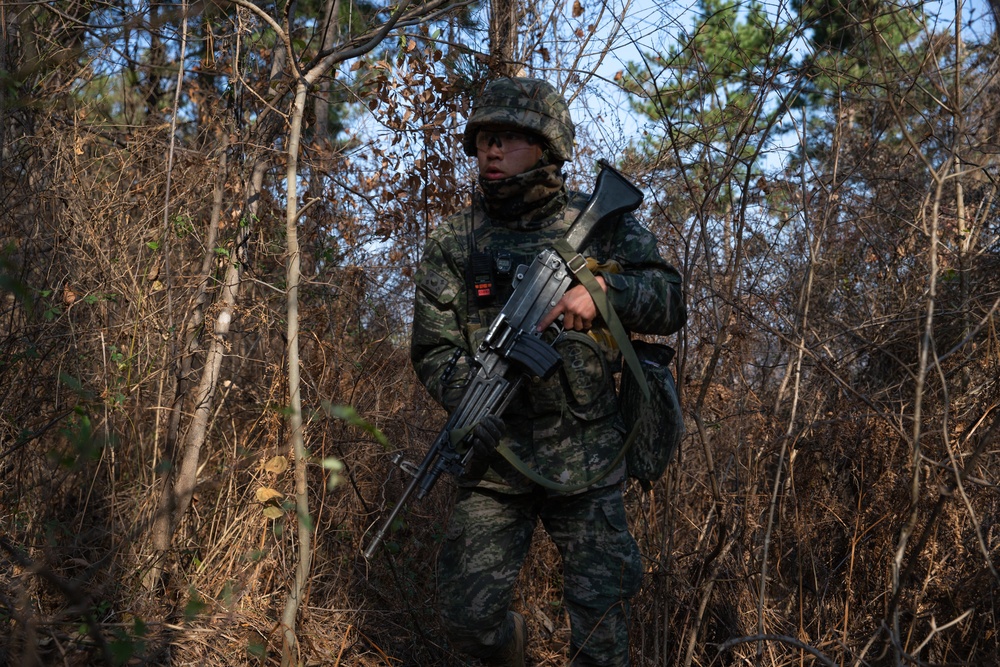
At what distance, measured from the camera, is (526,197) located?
127 inches

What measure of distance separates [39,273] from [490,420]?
284 centimetres

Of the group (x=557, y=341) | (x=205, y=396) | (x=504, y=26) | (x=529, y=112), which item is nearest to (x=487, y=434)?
(x=557, y=341)

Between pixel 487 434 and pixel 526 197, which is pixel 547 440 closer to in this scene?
pixel 487 434

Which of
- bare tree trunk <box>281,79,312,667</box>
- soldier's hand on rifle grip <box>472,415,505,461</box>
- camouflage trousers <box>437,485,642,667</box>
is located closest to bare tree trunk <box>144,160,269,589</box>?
bare tree trunk <box>281,79,312,667</box>

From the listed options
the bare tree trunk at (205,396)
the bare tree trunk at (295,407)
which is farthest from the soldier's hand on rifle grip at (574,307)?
the bare tree trunk at (205,396)

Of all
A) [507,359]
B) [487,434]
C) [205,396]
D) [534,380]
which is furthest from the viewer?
[205,396]

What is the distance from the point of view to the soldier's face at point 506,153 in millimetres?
3209

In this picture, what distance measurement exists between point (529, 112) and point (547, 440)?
118cm

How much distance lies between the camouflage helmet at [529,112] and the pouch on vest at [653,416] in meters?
0.82

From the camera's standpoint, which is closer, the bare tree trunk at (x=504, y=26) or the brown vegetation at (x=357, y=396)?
the brown vegetation at (x=357, y=396)

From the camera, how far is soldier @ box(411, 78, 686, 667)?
3098 millimetres

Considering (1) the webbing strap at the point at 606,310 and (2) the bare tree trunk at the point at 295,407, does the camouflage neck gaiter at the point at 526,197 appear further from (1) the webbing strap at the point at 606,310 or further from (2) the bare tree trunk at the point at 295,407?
(2) the bare tree trunk at the point at 295,407

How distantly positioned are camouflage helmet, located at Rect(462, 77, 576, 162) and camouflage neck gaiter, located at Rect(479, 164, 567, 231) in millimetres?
102

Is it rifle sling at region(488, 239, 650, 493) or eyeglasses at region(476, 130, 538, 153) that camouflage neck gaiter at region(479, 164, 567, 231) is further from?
rifle sling at region(488, 239, 650, 493)
